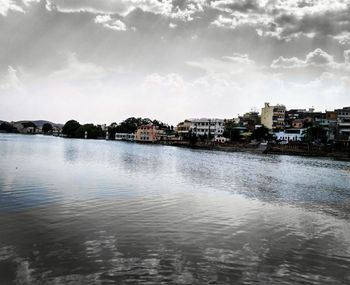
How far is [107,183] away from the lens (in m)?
28.7

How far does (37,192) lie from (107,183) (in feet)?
22.5

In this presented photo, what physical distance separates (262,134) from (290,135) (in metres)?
10.5

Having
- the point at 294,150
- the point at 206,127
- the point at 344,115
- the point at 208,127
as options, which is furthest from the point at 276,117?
the point at 206,127

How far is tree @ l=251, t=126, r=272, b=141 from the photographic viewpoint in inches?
5311

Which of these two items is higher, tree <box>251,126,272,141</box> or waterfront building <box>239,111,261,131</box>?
waterfront building <box>239,111,261,131</box>

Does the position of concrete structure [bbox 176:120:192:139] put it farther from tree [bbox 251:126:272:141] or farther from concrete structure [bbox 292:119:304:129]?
concrete structure [bbox 292:119:304:129]

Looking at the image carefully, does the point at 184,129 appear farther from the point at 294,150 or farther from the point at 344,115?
the point at 344,115

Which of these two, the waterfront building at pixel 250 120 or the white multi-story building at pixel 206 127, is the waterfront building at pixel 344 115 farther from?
the white multi-story building at pixel 206 127

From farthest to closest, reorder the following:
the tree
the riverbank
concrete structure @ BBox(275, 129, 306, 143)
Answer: the tree, concrete structure @ BBox(275, 129, 306, 143), the riverbank

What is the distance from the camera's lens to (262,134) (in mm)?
135250

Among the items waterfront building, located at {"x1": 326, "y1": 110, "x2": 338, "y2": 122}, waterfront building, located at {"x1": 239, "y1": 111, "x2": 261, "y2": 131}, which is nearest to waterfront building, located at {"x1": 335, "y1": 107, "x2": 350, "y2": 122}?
waterfront building, located at {"x1": 326, "y1": 110, "x2": 338, "y2": 122}

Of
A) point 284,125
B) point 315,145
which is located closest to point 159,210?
point 315,145

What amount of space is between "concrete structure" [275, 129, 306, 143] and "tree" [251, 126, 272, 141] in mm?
3954

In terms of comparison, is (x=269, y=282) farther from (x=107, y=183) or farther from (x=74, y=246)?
(x=107, y=183)
